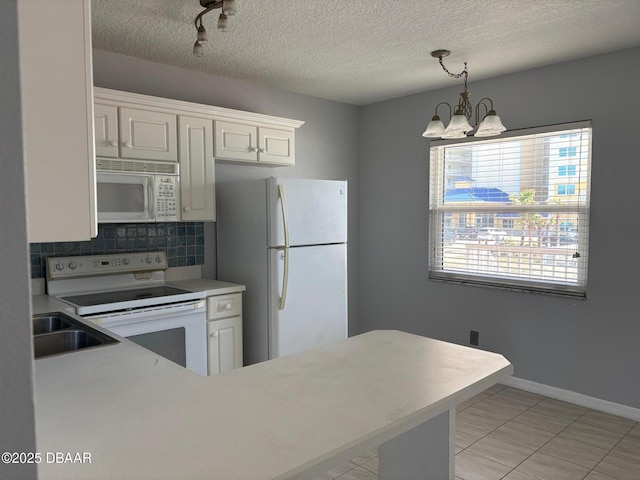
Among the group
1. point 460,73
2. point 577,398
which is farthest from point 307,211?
point 577,398

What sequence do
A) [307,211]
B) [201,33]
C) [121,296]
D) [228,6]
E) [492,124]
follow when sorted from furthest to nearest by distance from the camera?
1. [307,211]
2. [121,296]
3. [492,124]
4. [201,33]
5. [228,6]

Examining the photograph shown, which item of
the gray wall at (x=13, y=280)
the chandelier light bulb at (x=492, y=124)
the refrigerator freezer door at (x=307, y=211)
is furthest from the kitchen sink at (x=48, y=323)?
the chandelier light bulb at (x=492, y=124)

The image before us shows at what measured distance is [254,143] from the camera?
11.8 ft

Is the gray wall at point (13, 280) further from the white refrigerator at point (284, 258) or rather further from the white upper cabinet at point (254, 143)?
the white upper cabinet at point (254, 143)

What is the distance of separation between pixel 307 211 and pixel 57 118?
261 cm

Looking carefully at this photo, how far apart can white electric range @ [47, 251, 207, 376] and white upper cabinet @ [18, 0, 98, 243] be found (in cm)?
185

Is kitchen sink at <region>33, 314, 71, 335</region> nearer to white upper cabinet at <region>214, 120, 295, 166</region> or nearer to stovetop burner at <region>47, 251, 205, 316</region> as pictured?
stovetop burner at <region>47, 251, 205, 316</region>

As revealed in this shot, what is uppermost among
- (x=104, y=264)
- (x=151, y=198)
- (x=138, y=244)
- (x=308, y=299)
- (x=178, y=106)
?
(x=178, y=106)

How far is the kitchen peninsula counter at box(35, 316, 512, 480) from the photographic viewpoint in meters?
0.94

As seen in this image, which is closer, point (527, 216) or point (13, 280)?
point (13, 280)

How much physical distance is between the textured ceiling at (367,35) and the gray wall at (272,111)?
115mm

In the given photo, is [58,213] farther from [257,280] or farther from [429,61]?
[429,61]

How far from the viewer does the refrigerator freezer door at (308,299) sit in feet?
10.9

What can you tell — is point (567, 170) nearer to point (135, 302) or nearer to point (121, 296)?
point (135, 302)
